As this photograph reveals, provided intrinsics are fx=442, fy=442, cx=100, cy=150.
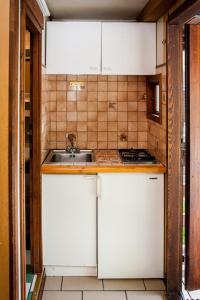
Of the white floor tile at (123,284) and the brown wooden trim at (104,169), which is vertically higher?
the brown wooden trim at (104,169)

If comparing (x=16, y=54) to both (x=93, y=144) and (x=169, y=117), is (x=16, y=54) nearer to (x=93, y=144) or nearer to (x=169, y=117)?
(x=169, y=117)

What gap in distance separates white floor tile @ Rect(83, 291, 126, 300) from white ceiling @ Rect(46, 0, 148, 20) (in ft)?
7.67

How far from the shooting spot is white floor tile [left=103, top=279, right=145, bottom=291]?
11.6 feet

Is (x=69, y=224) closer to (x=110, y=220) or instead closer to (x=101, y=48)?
(x=110, y=220)

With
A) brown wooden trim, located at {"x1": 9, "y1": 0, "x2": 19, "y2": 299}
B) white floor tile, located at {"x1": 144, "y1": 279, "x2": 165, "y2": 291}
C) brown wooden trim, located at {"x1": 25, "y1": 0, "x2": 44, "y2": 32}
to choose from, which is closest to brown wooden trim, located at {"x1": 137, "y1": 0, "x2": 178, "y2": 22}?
brown wooden trim, located at {"x1": 25, "y1": 0, "x2": 44, "y2": 32}

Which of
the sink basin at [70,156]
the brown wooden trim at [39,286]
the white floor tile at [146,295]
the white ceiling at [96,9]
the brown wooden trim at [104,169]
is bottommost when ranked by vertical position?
the white floor tile at [146,295]

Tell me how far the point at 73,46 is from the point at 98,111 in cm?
79

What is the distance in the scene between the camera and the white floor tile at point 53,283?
3.51m

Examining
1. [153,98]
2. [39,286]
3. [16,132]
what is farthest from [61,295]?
[153,98]

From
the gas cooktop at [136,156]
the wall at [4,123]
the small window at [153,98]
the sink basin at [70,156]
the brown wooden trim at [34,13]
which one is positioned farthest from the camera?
the sink basin at [70,156]

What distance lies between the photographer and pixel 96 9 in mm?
3910

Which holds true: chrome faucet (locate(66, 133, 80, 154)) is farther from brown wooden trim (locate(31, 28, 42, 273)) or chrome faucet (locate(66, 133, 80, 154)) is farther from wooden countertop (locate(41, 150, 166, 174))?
brown wooden trim (locate(31, 28, 42, 273))

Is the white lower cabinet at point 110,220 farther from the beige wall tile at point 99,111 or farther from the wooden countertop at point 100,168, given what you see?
the beige wall tile at point 99,111

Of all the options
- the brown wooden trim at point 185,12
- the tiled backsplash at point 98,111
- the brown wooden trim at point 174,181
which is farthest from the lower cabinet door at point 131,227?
the brown wooden trim at point 185,12
